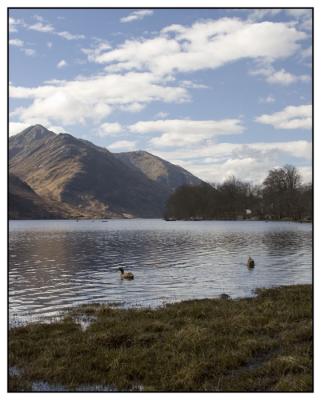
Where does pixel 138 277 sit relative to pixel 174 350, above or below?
below

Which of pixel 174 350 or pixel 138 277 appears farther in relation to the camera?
pixel 138 277

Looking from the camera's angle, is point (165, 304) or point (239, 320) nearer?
point (239, 320)

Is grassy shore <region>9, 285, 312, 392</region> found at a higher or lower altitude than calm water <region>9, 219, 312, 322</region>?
higher

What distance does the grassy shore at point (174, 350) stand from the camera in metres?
12.9

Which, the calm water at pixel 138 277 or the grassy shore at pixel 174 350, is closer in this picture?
the grassy shore at pixel 174 350

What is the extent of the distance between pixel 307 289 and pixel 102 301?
47.0 feet

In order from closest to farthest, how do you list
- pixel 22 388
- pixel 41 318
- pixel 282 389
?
pixel 282 389 < pixel 22 388 < pixel 41 318

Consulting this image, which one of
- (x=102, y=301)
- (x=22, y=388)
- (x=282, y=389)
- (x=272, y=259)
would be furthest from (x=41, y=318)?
(x=272, y=259)

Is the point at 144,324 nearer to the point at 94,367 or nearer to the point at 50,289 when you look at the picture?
the point at 94,367

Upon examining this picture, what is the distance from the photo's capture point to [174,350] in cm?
1550

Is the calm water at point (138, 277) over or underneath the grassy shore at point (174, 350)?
underneath

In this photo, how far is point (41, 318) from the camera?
79.9 ft

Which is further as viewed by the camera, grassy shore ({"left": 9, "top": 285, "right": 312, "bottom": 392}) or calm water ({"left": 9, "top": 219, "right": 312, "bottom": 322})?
calm water ({"left": 9, "top": 219, "right": 312, "bottom": 322})

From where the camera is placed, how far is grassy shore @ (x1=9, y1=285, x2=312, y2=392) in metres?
12.9
